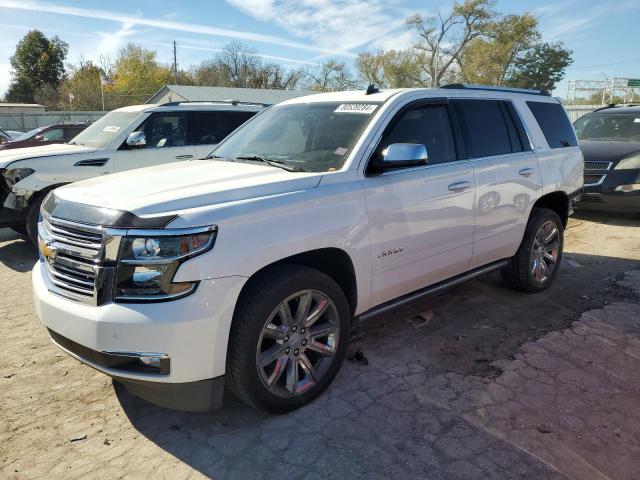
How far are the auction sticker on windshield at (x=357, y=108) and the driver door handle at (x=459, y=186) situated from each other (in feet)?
2.80

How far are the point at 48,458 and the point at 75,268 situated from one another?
104 cm

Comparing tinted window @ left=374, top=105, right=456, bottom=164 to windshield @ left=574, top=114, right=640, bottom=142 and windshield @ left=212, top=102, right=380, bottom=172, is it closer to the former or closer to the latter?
windshield @ left=212, top=102, right=380, bottom=172

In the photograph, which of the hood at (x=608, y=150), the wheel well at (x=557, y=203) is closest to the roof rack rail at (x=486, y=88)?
the wheel well at (x=557, y=203)

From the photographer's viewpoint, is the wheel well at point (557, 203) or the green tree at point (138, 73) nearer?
the wheel well at point (557, 203)

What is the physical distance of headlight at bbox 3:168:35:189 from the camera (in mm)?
6543

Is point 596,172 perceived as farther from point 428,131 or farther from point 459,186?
point 428,131

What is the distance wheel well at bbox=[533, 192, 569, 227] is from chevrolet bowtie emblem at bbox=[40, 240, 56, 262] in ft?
14.4

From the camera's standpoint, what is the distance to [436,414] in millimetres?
3086

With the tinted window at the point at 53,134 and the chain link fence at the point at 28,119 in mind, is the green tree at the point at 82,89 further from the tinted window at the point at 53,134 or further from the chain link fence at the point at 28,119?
the tinted window at the point at 53,134

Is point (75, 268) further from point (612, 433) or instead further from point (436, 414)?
point (612, 433)

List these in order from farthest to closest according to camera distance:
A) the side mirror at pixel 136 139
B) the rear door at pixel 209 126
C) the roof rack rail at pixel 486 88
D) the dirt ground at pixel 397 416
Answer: the rear door at pixel 209 126 → the side mirror at pixel 136 139 → the roof rack rail at pixel 486 88 → the dirt ground at pixel 397 416

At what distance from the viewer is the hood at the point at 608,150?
8.64m

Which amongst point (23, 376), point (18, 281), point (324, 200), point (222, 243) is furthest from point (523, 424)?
point (18, 281)

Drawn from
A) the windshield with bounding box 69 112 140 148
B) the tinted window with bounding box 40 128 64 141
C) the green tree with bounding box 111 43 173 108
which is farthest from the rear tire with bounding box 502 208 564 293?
the green tree with bounding box 111 43 173 108
